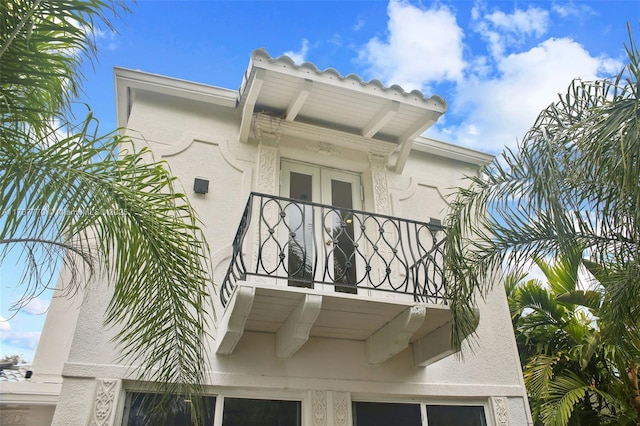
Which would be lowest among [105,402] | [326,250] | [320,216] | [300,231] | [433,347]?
[105,402]

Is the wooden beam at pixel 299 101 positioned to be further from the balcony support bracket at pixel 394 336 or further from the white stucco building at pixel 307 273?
the balcony support bracket at pixel 394 336

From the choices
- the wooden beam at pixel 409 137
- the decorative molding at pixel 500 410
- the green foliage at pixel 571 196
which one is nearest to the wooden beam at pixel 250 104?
the wooden beam at pixel 409 137

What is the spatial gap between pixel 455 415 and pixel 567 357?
3.93 m

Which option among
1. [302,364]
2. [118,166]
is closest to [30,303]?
[118,166]

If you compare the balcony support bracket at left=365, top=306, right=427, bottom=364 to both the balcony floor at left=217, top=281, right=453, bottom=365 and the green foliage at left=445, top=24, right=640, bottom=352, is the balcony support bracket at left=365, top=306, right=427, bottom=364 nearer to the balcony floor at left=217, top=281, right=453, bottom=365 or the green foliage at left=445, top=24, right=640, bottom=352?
the balcony floor at left=217, top=281, right=453, bottom=365

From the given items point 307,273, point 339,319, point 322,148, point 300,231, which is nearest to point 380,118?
point 322,148

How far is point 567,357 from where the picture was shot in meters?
7.65

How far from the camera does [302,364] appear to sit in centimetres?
454

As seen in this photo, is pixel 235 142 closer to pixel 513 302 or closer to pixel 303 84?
pixel 303 84

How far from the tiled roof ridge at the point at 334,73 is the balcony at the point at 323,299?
161cm

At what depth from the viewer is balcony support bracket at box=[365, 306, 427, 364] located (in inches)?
163

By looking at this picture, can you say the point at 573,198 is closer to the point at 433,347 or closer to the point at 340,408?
the point at 433,347

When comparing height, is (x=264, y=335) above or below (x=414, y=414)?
above

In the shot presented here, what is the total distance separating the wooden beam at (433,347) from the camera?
448 cm
